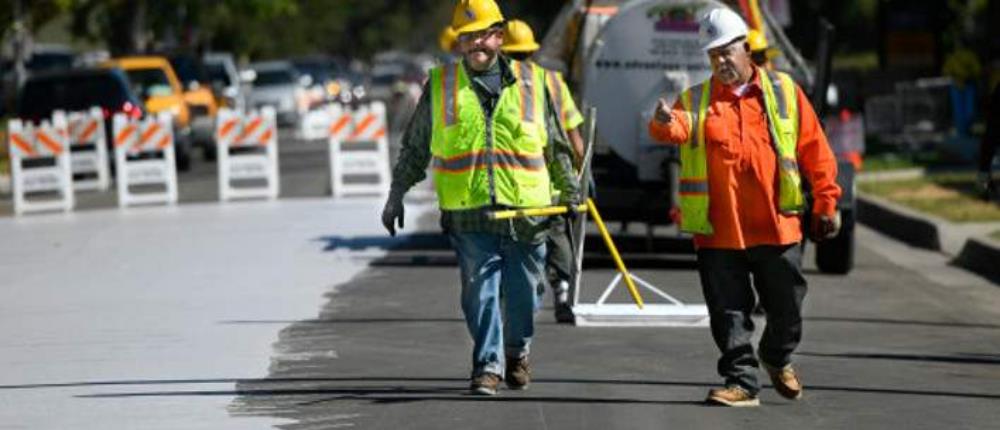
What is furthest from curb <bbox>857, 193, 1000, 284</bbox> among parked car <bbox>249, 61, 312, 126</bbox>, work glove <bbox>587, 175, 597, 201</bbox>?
parked car <bbox>249, 61, 312, 126</bbox>

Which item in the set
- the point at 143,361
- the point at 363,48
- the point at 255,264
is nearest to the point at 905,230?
the point at 255,264

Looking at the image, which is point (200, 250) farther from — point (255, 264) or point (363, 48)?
point (363, 48)

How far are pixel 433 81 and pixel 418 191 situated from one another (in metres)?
18.8

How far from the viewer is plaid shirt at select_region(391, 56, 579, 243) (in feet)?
38.2

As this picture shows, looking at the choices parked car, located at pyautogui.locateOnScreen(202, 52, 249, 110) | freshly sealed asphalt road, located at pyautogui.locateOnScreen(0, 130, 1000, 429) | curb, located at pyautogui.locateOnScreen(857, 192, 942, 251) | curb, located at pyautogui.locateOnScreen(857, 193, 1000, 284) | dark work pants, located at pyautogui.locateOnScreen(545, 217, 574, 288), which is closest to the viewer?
freshly sealed asphalt road, located at pyautogui.locateOnScreen(0, 130, 1000, 429)

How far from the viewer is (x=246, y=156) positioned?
98.9 ft

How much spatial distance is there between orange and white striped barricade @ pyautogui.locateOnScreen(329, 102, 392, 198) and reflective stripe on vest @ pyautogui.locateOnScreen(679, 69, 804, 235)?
1818 cm

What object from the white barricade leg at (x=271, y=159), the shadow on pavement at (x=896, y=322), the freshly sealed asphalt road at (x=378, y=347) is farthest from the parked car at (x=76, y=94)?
the shadow on pavement at (x=896, y=322)

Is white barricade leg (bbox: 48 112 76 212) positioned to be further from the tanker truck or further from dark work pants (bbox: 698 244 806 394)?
dark work pants (bbox: 698 244 806 394)

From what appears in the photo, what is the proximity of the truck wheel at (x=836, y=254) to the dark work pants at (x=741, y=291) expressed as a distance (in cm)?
785

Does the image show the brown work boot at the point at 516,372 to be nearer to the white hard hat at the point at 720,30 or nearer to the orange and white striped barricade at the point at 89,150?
the white hard hat at the point at 720,30

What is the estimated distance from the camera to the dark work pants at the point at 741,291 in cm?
1129

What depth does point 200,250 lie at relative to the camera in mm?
21656

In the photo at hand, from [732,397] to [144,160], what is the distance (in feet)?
64.8
